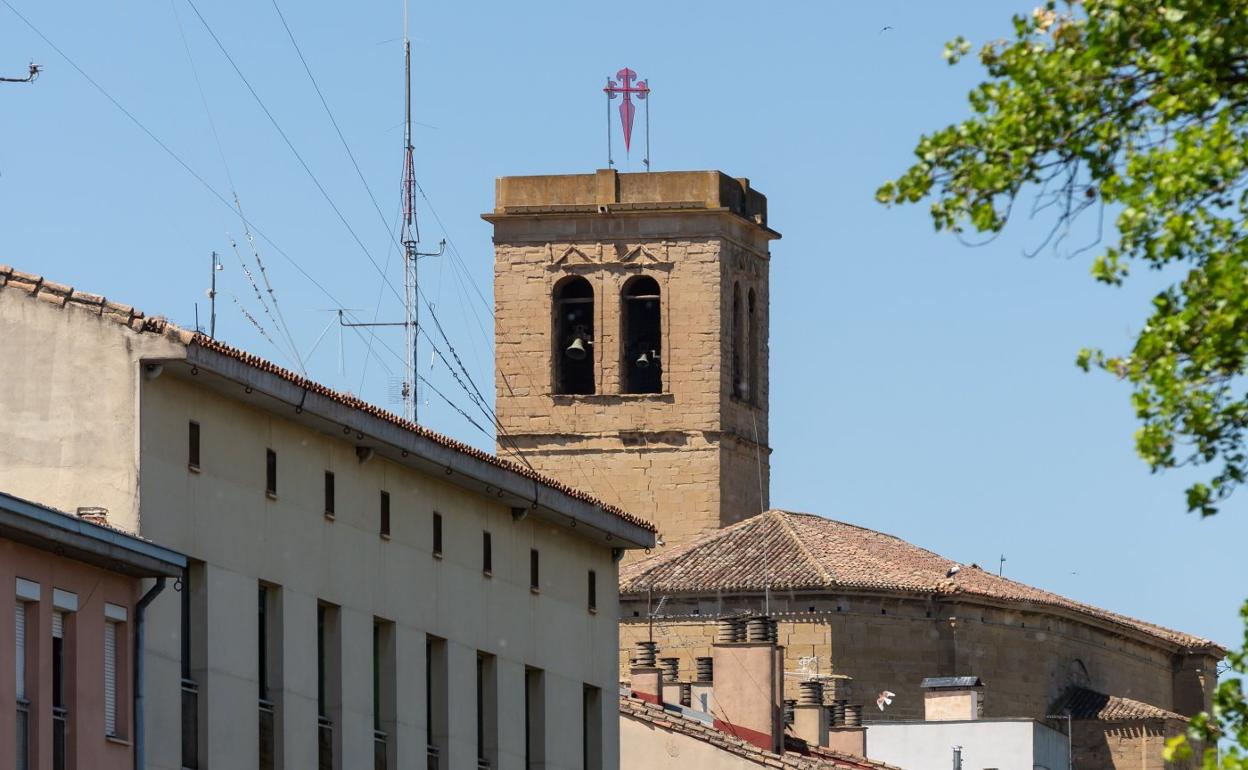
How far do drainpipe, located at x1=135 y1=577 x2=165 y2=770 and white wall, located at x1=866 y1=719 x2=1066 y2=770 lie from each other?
31.2m

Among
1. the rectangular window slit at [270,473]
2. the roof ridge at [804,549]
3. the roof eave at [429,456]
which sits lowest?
the rectangular window slit at [270,473]

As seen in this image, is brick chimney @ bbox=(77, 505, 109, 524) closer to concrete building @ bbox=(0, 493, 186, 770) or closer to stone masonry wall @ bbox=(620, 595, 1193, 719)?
concrete building @ bbox=(0, 493, 186, 770)

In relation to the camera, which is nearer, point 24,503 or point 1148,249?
point 1148,249

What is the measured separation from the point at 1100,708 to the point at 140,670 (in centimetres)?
4897

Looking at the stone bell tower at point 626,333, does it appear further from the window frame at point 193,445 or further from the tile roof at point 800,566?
the window frame at point 193,445

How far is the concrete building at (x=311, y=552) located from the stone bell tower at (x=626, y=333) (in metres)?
42.5

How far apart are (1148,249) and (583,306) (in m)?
71.8

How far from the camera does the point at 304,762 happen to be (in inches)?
1390

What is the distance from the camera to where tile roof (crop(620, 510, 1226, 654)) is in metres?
73.1

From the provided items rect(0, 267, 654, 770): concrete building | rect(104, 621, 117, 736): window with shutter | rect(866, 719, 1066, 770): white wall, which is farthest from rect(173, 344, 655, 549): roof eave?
rect(866, 719, 1066, 770): white wall

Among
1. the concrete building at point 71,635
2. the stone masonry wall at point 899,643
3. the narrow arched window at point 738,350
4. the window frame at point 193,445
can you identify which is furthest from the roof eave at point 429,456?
the narrow arched window at point 738,350

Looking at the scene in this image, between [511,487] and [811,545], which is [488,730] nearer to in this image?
[511,487]

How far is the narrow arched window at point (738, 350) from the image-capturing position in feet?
298

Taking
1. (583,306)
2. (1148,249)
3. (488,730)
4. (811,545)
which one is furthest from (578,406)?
(1148,249)
